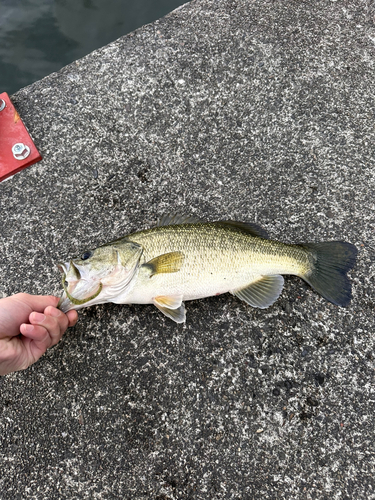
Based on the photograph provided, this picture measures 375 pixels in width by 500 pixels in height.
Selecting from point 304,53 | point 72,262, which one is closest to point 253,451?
point 72,262

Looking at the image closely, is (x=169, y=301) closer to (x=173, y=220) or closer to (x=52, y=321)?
(x=173, y=220)

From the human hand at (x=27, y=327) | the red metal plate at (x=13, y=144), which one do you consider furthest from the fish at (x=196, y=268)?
the red metal plate at (x=13, y=144)

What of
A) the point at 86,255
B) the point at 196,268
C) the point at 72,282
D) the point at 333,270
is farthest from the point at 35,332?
the point at 333,270

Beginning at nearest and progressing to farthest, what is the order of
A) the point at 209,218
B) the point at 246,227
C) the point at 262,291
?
the point at 262,291 → the point at 246,227 → the point at 209,218

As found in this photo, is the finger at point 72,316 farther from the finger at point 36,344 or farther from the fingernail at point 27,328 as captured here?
the fingernail at point 27,328

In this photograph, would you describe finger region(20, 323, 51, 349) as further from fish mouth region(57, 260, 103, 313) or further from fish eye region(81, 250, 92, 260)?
fish eye region(81, 250, 92, 260)
